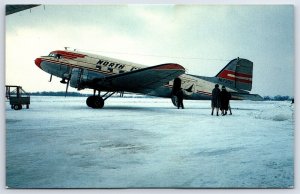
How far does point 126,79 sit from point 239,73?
303cm

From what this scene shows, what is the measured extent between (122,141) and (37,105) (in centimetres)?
214

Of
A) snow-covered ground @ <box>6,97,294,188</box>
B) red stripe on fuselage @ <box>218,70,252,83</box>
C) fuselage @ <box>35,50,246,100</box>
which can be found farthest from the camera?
fuselage @ <box>35,50,246,100</box>

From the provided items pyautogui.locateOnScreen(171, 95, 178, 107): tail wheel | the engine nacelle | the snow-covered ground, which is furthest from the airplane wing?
the snow-covered ground

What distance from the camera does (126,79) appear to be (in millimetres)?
7602

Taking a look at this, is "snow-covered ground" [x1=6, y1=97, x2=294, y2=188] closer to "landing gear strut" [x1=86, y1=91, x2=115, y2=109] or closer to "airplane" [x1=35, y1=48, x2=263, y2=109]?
"airplane" [x1=35, y1=48, x2=263, y2=109]

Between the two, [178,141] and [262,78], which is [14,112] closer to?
[178,141]

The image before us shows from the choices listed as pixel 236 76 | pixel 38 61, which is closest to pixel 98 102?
pixel 38 61

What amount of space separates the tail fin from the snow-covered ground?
2.68 ft

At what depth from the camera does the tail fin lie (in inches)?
213

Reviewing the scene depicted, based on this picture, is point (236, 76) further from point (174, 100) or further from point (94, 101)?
point (94, 101)

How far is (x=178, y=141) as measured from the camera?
4.61m

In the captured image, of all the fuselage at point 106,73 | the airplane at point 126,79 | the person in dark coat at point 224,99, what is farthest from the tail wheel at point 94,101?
the person in dark coat at point 224,99

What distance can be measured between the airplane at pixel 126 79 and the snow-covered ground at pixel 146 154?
1447mm

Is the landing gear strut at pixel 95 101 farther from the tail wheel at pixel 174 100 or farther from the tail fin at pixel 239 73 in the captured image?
the tail fin at pixel 239 73
